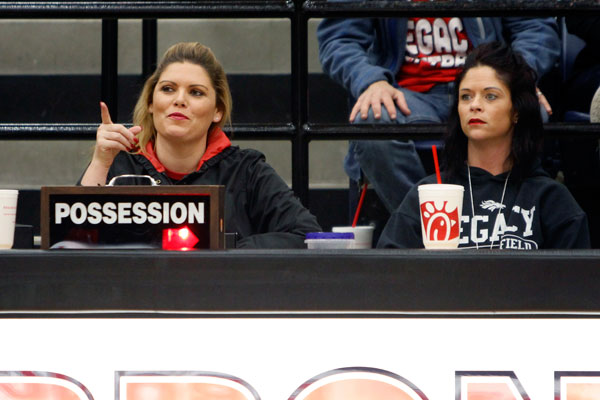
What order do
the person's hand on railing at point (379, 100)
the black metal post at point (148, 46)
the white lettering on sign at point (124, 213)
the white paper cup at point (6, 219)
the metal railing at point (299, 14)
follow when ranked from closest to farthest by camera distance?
the white lettering on sign at point (124, 213), the white paper cup at point (6, 219), the metal railing at point (299, 14), the person's hand on railing at point (379, 100), the black metal post at point (148, 46)

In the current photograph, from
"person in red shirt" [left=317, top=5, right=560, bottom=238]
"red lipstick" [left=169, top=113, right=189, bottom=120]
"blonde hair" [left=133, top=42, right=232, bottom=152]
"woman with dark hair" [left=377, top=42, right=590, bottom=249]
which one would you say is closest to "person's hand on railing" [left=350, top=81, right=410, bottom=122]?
"person in red shirt" [left=317, top=5, right=560, bottom=238]

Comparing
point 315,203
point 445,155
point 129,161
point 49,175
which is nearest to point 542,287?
point 445,155

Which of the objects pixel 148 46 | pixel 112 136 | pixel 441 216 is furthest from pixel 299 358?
pixel 148 46

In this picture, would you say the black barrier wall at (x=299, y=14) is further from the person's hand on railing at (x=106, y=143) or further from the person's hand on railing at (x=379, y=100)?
the person's hand on railing at (x=379, y=100)

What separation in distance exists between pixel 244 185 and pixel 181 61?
0.36 metres

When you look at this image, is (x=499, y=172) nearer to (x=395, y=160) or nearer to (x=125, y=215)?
(x=395, y=160)

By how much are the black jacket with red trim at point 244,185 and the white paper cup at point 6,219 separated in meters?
0.70

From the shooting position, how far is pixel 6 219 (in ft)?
4.11

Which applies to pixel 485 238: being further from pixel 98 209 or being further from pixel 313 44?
pixel 313 44

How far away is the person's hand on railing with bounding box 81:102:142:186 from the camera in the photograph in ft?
5.70

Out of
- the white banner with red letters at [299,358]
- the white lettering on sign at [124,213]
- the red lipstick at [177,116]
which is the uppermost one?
the red lipstick at [177,116]

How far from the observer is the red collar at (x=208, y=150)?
2.03 metres

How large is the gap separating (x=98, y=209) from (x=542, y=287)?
595 millimetres

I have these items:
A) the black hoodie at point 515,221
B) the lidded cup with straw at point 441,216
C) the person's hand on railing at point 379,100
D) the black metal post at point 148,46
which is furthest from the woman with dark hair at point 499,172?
the black metal post at point 148,46
